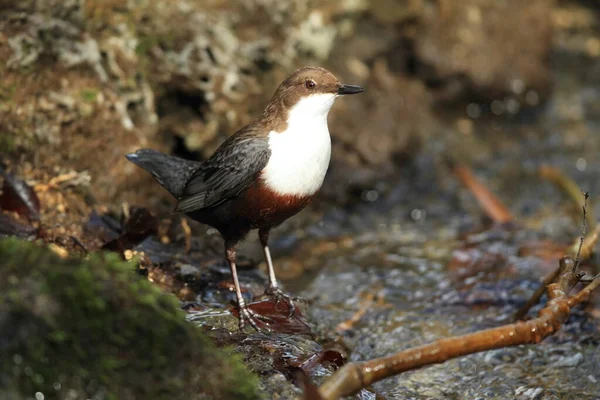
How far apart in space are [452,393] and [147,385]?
6.30ft

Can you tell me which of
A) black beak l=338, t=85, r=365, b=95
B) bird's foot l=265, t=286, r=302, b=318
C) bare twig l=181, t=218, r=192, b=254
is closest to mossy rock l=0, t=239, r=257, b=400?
bird's foot l=265, t=286, r=302, b=318

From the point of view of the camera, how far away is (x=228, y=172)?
4.07m

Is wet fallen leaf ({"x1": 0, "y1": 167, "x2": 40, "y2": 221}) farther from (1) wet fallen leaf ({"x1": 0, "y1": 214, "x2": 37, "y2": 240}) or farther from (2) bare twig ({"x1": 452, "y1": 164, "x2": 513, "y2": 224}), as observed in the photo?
(2) bare twig ({"x1": 452, "y1": 164, "x2": 513, "y2": 224})

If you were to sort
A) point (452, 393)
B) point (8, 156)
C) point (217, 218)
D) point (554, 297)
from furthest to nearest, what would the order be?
1. point (8, 156)
2. point (217, 218)
3. point (452, 393)
4. point (554, 297)

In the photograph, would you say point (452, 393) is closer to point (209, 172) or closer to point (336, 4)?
point (209, 172)

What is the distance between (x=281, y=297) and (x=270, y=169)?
0.77 meters

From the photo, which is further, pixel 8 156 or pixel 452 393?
pixel 8 156

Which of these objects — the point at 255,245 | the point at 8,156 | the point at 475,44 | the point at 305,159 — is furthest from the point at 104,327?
Result: the point at 475,44

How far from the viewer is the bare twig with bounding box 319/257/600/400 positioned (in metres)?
2.47

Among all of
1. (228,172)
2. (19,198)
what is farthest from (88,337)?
(19,198)

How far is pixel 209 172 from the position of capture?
4254 mm

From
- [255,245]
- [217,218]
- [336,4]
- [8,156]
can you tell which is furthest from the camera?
[336,4]

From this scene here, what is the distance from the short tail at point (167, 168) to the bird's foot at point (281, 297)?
2.69 ft

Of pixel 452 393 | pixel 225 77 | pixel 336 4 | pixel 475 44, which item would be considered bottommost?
pixel 452 393
